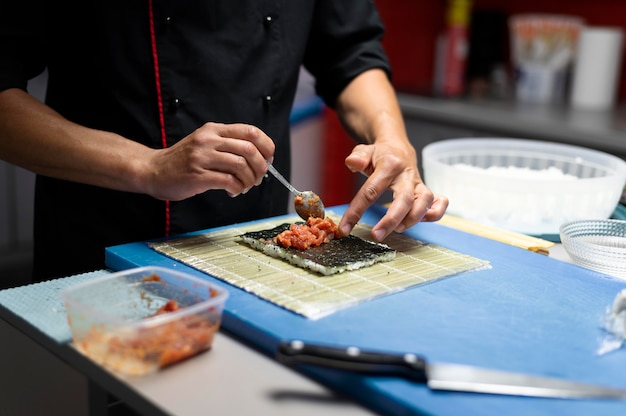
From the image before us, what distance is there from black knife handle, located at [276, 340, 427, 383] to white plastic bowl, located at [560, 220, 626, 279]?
1.74 feet

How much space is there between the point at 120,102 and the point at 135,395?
699mm

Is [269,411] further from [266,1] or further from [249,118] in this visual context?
[266,1]

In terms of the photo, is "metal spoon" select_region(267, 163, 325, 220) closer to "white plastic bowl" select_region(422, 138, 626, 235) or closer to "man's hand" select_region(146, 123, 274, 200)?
"man's hand" select_region(146, 123, 274, 200)

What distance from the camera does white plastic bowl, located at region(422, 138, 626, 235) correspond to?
4.42 feet

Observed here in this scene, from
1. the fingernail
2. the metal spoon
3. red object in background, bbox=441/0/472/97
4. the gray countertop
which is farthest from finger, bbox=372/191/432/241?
red object in background, bbox=441/0/472/97

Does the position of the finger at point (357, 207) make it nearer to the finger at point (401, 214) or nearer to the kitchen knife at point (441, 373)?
the finger at point (401, 214)

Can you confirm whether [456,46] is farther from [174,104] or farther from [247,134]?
[247,134]

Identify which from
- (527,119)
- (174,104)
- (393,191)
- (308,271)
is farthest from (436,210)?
(527,119)

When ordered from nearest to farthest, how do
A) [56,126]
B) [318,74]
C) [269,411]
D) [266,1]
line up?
[269,411] → [56,126] → [266,1] → [318,74]

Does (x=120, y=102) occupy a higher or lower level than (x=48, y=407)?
higher

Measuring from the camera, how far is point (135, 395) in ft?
2.54

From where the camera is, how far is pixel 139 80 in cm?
133

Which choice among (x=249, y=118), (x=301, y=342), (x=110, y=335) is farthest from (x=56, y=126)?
(x=301, y=342)

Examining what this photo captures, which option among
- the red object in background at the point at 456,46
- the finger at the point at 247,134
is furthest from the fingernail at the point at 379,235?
the red object in background at the point at 456,46
